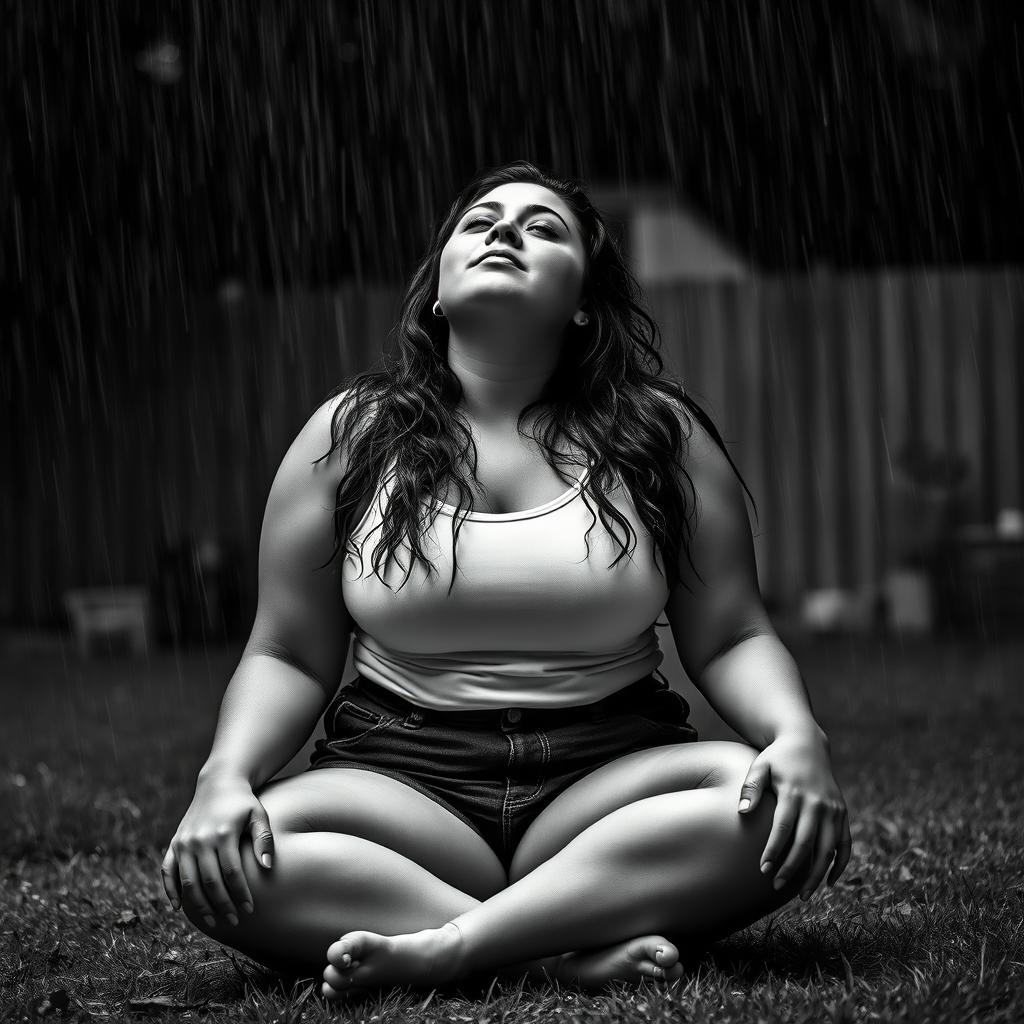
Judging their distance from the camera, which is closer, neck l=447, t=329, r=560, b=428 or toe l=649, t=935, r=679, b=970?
toe l=649, t=935, r=679, b=970

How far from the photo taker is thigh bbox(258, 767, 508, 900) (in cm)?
188

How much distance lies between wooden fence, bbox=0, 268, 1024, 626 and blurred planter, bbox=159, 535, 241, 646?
0.37 ft

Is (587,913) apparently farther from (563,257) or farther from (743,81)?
(743,81)

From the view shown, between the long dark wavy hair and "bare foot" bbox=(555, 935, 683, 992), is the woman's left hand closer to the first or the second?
"bare foot" bbox=(555, 935, 683, 992)

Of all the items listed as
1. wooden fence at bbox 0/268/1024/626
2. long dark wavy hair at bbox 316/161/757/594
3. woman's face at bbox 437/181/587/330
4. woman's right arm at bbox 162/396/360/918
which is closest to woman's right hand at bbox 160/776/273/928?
woman's right arm at bbox 162/396/360/918

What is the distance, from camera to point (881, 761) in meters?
3.96

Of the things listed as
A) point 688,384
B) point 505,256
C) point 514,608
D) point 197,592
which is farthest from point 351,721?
point 688,384

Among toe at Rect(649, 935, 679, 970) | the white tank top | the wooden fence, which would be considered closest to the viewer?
toe at Rect(649, 935, 679, 970)

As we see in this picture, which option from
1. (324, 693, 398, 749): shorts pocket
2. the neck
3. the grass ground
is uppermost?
the neck

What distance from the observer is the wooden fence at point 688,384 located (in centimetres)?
756

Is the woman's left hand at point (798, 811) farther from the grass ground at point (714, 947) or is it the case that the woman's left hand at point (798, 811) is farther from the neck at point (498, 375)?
the neck at point (498, 375)

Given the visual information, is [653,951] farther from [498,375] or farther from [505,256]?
[505,256]

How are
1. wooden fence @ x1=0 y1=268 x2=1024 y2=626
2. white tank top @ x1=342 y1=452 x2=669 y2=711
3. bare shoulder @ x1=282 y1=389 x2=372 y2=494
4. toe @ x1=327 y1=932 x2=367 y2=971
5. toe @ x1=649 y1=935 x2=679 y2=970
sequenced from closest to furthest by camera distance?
toe @ x1=327 y1=932 x2=367 y2=971, toe @ x1=649 y1=935 x2=679 y2=970, white tank top @ x1=342 y1=452 x2=669 y2=711, bare shoulder @ x1=282 y1=389 x2=372 y2=494, wooden fence @ x1=0 y1=268 x2=1024 y2=626

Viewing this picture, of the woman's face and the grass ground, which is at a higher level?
the woman's face
